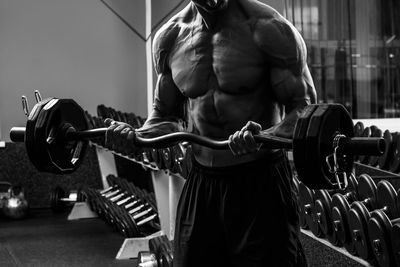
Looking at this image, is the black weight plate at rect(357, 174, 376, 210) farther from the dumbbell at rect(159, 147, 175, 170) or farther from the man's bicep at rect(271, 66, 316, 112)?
the man's bicep at rect(271, 66, 316, 112)

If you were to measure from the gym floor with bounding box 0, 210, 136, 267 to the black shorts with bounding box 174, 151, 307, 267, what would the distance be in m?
2.03

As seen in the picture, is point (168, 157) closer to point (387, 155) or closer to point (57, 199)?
point (387, 155)

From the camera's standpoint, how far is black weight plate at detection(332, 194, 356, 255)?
2379 millimetres

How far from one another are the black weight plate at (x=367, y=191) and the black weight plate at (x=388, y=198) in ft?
0.25

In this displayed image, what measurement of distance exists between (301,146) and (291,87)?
29cm

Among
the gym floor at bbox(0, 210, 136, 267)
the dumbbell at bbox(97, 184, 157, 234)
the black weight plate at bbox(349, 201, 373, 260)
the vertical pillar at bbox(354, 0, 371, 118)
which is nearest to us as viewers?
the black weight plate at bbox(349, 201, 373, 260)

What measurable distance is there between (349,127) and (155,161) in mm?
2372

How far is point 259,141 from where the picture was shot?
123 cm

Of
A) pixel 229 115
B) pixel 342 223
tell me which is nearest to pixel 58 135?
pixel 229 115

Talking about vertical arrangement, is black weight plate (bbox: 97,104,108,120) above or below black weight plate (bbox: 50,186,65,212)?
above

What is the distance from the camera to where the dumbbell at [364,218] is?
7.27 feet

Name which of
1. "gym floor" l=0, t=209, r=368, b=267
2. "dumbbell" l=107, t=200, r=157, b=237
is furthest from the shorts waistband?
"dumbbell" l=107, t=200, r=157, b=237

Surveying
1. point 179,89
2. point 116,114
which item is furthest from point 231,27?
point 116,114

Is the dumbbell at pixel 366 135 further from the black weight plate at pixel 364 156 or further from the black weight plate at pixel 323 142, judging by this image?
the black weight plate at pixel 323 142
